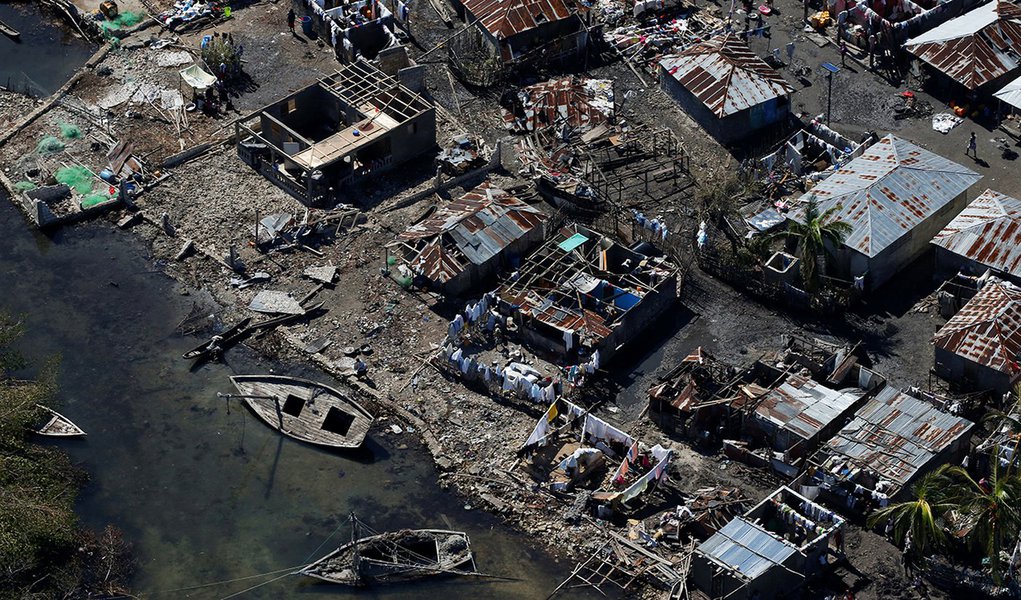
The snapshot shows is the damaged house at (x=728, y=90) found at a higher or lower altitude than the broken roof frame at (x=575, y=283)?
higher

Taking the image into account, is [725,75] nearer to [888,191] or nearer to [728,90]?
[728,90]

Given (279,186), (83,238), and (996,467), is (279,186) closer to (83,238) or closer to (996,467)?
(83,238)

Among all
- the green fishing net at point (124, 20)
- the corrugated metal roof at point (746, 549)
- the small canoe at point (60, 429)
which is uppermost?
the corrugated metal roof at point (746, 549)

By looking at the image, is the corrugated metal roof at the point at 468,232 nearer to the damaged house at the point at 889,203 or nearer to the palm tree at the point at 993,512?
the damaged house at the point at 889,203

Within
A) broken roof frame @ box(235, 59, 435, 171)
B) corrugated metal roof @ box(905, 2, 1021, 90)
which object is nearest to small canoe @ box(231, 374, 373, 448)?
broken roof frame @ box(235, 59, 435, 171)

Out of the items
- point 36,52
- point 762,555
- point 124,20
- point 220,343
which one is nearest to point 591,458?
point 762,555

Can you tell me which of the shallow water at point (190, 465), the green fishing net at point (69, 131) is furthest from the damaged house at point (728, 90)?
the green fishing net at point (69, 131)

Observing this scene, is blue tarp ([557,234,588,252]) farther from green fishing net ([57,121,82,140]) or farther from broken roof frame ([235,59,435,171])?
green fishing net ([57,121,82,140])
